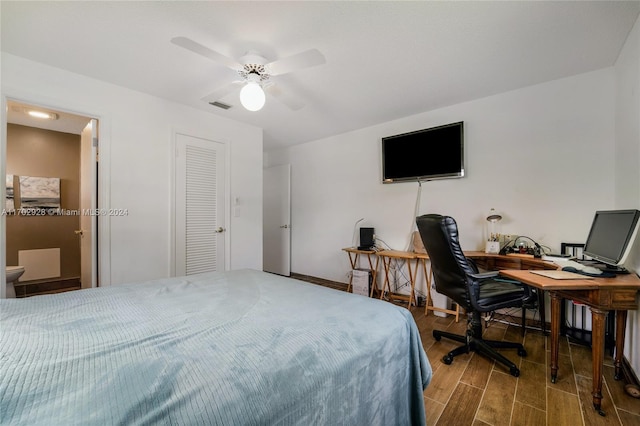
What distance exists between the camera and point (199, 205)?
317 cm

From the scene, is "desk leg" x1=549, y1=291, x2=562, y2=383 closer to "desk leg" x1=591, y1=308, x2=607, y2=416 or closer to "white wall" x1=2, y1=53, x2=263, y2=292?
"desk leg" x1=591, y1=308, x2=607, y2=416

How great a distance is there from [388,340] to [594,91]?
304 cm

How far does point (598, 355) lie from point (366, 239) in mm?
2402

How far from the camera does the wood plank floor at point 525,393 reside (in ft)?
4.62

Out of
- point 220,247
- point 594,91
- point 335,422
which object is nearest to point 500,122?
point 594,91

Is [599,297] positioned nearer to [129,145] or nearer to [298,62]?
[298,62]

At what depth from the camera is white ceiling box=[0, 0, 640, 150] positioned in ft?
5.40

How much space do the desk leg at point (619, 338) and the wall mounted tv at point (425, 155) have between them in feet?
5.67

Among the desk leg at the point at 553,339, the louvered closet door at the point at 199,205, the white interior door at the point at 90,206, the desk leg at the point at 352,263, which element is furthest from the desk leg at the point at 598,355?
the white interior door at the point at 90,206

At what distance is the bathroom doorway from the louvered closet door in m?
1.37

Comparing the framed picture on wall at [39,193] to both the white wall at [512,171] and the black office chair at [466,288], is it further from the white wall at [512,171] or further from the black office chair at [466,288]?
the black office chair at [466,288]

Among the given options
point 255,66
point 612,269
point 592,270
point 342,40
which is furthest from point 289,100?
point 612,269

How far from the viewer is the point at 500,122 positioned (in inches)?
110

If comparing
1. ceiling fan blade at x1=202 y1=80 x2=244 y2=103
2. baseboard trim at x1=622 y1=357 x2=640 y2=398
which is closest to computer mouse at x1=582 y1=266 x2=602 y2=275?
baseboard trim at x1=622 y1=357 x2=640 y2=398
